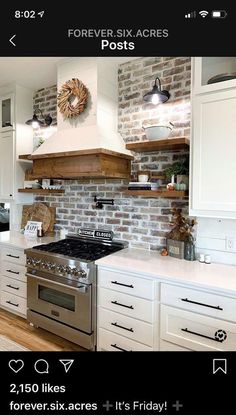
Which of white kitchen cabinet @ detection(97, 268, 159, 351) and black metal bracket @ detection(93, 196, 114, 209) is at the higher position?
black metal bracket @ detection(93, 196, 114, 209)

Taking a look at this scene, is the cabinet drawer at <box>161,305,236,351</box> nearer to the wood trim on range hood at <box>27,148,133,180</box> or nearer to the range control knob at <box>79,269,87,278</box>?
the range control knob at <box>79,269,87,278</box>

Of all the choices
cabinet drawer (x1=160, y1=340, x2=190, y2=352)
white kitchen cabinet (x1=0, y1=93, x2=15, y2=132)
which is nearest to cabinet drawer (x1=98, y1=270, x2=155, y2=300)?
cabinet drawer (x1=160, y1=340, x2=190, y2=352)

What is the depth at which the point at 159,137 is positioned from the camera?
2078 millimetres

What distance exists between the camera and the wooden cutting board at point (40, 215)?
311 centimetres

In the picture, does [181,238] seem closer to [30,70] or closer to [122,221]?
[122,221]

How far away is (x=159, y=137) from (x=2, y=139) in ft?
7.49

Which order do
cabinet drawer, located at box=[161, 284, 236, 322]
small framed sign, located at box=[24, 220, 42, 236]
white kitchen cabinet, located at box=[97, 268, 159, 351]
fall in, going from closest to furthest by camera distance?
cabinet drawer, located at box=[161, 284, 236, 322] → white kitchen cabinet, located at box=[97, 268, 159, 351] → small framed sign, located at box=[24, 220, 42, 236]

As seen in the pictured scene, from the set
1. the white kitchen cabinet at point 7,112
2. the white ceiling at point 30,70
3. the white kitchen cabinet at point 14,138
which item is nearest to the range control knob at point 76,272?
the white kitchen cabinet at point 14,138

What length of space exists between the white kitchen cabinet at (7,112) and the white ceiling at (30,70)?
0.18 meters

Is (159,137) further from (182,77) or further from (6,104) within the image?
(6,104)
